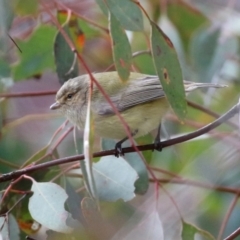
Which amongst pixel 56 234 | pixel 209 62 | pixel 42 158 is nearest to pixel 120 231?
pixel 56 234

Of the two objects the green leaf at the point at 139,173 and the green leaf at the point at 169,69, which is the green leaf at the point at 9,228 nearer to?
the green leaf at the point at 139,173

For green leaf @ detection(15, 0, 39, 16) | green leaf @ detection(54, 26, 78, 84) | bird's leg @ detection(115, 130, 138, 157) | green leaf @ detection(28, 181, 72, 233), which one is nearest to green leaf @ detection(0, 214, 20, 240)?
green leaf @ detection(28, 181, 72, 233)

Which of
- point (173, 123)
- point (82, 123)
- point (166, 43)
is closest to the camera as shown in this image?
point (166, 43)

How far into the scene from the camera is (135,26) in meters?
2.15

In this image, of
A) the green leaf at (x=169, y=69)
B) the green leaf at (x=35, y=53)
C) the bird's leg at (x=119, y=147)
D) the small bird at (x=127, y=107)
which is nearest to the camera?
the green leaf at (x=169, y=69)

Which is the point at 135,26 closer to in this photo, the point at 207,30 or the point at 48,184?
the point at 48,184

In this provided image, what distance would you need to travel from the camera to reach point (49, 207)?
6.43ft

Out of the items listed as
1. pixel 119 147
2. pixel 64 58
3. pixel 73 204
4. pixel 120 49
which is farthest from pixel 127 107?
pixel 120 49

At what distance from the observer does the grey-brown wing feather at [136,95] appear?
252 cm

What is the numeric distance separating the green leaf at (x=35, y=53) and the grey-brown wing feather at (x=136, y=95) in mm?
429

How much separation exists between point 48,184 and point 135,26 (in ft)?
1.98

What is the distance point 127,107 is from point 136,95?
2.8 inches

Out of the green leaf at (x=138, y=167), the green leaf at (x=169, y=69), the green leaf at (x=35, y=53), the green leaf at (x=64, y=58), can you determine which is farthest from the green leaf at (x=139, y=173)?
the green leaf at (x=35, y=53)

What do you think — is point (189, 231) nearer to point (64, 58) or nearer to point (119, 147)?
point (119, 147)
